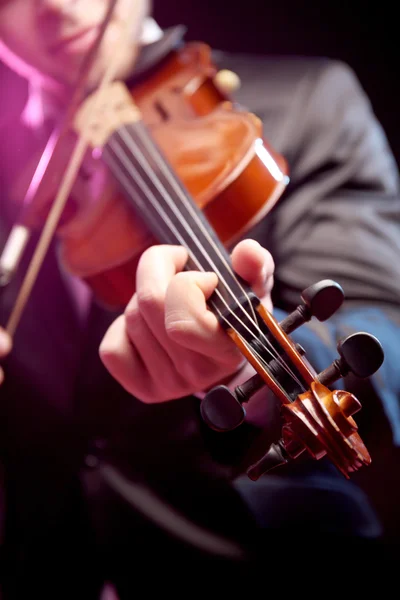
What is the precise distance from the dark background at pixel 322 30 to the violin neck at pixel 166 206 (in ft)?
1.61

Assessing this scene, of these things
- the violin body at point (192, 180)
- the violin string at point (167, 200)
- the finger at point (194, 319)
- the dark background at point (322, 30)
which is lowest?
the dark background at point (322, 30)

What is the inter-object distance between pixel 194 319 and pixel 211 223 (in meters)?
0.21

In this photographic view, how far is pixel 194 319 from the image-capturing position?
352 mm

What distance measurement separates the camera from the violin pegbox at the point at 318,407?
0.29 m

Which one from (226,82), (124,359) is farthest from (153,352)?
(226,82)

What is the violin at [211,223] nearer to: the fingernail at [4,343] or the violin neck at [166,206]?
the violin neck at [166,206]

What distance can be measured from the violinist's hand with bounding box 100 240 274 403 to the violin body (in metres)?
0.14

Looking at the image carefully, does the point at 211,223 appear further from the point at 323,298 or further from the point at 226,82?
the point at 226,82

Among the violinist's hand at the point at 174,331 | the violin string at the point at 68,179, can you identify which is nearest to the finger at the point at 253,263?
the violinist's hand at the point at 174,331

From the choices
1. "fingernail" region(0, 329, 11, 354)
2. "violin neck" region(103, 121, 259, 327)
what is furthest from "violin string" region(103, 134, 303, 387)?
"fingernail" region(0, 329, 11, 354)

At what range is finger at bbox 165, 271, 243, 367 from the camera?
353mm

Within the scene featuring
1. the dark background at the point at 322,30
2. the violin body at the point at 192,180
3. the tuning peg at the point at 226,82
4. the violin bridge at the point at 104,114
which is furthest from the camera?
the dark background at the point at 322,30

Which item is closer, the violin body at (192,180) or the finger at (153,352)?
the finger at (153,352)

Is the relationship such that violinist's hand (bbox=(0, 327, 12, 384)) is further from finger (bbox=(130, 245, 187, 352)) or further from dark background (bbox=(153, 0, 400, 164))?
dark background (bbox=(153, 0, 400, 164))
